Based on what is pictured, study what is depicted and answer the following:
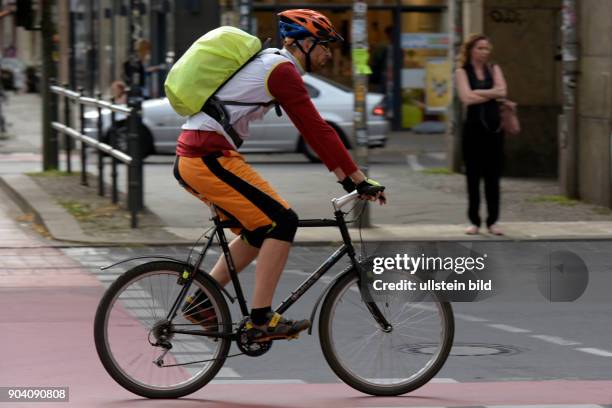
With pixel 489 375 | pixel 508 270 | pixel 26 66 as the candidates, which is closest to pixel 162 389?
pixel 489 375

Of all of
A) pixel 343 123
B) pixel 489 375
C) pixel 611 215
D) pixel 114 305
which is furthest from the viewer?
pixel 343 123

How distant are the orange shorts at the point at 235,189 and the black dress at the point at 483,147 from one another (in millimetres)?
6698

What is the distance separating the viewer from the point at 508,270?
1121 centimetres

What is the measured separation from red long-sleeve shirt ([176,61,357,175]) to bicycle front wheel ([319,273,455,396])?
52cm

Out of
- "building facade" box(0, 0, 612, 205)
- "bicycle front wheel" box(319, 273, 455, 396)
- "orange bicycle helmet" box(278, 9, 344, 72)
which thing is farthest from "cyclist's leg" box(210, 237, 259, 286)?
"building facade" box(0, 0, 612, 205)

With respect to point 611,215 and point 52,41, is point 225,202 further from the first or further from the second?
point 52,41

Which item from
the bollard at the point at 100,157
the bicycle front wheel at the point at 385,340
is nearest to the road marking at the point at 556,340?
the bicycle front wheel at the point at 385,340

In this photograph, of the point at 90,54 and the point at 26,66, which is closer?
the point at 90,54

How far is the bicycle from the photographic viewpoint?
248 inches

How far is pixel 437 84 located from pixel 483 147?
1654cm

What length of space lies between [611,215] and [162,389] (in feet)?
29.9

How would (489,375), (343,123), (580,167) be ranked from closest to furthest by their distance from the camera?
1. (489,375)
2. (580,167)
3. (343,123)

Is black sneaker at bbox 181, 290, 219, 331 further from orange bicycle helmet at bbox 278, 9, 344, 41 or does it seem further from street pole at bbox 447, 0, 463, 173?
street pole at bbox 447, 0, 463, 173

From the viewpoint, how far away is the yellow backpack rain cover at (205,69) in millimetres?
Answer: 6223
